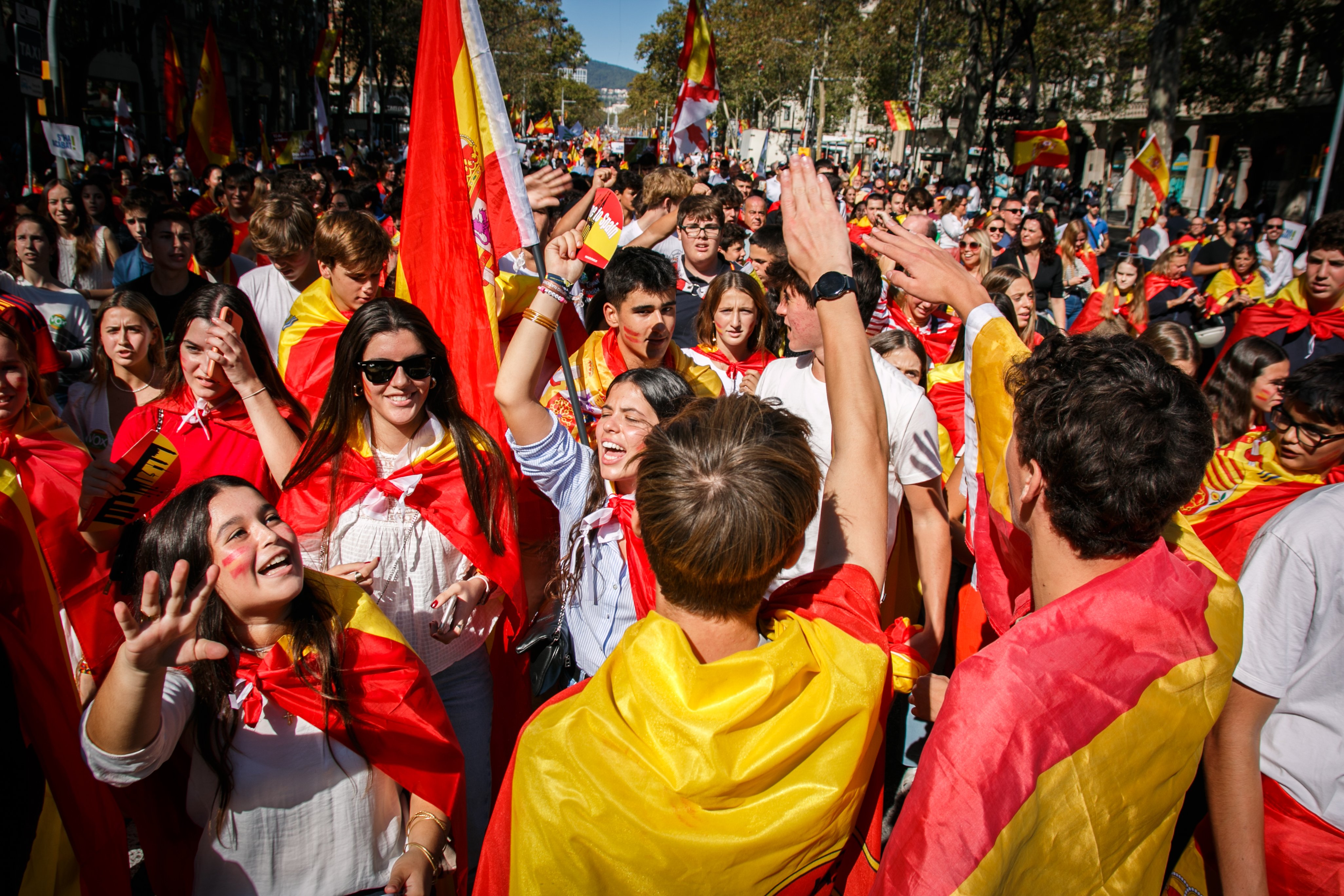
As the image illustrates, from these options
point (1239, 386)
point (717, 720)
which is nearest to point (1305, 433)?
point (1239, 386)

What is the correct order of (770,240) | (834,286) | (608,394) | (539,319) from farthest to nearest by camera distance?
(770,240) → (608,394) → (539,319) → (834,286)

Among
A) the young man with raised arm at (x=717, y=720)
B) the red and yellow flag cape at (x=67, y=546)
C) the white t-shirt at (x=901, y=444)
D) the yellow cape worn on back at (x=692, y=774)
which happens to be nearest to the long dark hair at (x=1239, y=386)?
the white t-shirt at (x=901, y=444)

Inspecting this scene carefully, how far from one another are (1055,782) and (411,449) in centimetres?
215

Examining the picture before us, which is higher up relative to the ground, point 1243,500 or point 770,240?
point 770,240

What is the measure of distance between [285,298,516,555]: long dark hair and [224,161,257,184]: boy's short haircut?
20.9 feet

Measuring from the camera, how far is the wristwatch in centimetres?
192

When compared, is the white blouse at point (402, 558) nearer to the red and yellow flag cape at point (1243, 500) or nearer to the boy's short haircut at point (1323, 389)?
the red and yellow flag cape at point (1243, 500)

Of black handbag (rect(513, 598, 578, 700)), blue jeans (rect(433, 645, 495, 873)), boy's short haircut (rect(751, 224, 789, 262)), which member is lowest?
blue jeans (rect(433, 645, 495, 873))

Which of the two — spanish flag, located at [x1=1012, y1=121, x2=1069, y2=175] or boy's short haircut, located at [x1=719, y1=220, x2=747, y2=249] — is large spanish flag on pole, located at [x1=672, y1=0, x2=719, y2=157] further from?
spanish flag, located at [x1=1012, y1=121, x2=1069, y2=175]

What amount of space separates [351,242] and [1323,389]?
12.8ft

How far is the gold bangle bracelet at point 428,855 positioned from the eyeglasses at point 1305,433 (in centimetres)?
285

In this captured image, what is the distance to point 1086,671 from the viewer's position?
4.78 feet

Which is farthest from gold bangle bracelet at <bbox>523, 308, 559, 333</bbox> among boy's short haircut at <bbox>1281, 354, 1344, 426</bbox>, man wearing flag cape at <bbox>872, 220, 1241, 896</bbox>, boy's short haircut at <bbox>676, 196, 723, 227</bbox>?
boy's short haircut at <bbox>676, 196, 723, 227</bbox>

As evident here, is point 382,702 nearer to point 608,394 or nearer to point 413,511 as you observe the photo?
point 413,511
